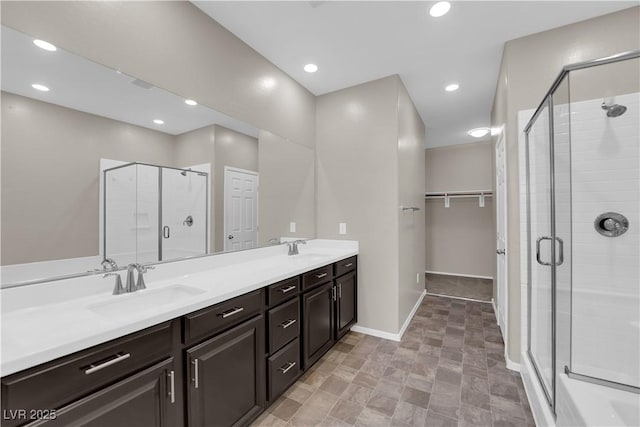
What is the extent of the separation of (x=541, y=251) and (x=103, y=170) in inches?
115

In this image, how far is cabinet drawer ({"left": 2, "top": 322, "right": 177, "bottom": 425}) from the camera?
2.55 feet

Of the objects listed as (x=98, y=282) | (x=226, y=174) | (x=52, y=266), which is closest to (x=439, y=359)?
(x=226, y=174)

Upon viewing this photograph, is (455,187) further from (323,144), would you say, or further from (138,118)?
(138,118)

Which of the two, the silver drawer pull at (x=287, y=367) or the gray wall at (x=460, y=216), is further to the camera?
the gray wall at (x=460, y=216)

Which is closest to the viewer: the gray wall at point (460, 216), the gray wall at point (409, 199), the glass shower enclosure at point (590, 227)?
the glass shower enclosure at point (590, 227)

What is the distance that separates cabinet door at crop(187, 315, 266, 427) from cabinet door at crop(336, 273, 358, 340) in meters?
1.08

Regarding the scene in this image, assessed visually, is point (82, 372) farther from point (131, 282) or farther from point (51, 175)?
point (51, 175)

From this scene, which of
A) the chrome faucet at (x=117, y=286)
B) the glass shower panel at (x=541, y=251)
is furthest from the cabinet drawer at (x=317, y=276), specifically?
the glass shower panel at (x=541, y=251)

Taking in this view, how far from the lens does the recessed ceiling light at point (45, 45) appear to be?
120 cm

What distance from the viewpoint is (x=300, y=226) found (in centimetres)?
303

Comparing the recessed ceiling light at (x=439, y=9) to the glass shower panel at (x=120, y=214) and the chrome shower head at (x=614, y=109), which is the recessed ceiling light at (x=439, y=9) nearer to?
the chrome shower head at (x=614, y=109)

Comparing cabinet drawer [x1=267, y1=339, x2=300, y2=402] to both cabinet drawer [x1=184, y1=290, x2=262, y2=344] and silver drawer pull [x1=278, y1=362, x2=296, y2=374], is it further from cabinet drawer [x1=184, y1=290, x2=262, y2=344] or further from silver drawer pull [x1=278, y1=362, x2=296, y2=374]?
cabinet drawer [x1=184, y1=290, x2=262, y2=344]

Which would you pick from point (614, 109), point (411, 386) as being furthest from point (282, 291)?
point (614, 109)

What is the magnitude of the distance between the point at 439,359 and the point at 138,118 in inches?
118
